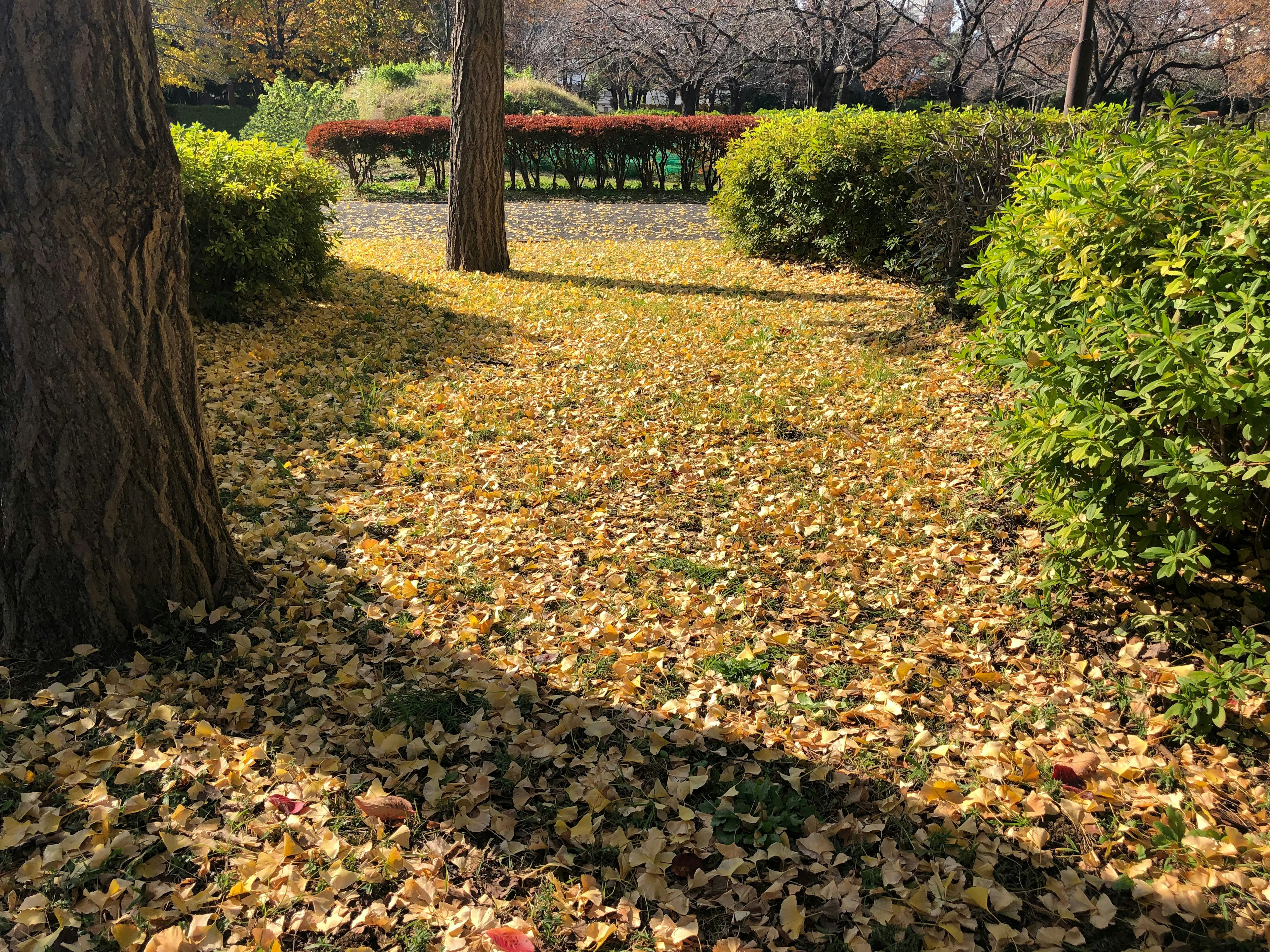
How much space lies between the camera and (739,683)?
9.93 feet

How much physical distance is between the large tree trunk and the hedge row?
16619 mm

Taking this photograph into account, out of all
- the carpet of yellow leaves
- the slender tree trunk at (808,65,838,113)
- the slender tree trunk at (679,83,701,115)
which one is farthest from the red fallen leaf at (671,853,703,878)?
the slender tree trunk at (679,83,701,115)

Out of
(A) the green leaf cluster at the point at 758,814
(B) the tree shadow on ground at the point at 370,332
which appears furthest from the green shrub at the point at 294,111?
(A) the green leaf cluster at the point at 758,814

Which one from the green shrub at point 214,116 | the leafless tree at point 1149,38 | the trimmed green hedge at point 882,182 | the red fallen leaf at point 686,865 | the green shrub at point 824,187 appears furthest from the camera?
the green shrub at point 214,116

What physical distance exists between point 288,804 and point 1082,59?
14336 mm

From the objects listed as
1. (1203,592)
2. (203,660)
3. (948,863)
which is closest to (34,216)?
(203,660)

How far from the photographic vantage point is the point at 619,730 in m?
2.80

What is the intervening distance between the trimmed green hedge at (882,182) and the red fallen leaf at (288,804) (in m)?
5.14

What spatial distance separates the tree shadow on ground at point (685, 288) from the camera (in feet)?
28.0

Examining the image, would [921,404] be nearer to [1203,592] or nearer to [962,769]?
[1203,592]

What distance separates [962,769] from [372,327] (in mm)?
5830

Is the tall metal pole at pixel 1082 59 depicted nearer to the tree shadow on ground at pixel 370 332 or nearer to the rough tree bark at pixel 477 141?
the rough tree bark at pixel 477 141

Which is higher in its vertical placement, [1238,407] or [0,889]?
[1238,407]

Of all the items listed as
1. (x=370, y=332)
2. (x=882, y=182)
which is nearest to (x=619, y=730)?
(x=370, y=332)
